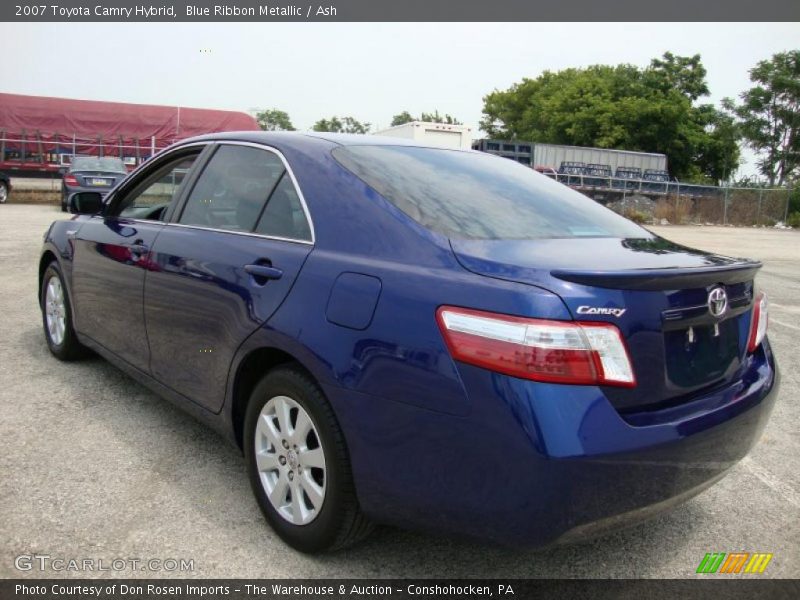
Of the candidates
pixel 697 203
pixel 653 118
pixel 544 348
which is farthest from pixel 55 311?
pixel 653 118

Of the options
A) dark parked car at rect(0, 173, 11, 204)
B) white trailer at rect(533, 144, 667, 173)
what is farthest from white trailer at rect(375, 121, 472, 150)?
white trailer at rect(533, 144, 667, 173)

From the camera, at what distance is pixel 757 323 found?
271 cm

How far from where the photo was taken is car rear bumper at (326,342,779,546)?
6.25 feet

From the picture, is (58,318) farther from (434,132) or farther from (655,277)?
(434,132)

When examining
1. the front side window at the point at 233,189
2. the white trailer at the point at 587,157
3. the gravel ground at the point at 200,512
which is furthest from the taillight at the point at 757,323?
the white trailer at the point at 587,157

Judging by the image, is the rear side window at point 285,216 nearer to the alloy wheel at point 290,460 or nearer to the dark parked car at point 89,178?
the alloy wheel at point 290,460

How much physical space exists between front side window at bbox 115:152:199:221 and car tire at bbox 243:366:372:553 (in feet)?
4.87

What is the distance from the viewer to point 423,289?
2.14m

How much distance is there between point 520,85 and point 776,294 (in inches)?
2613
